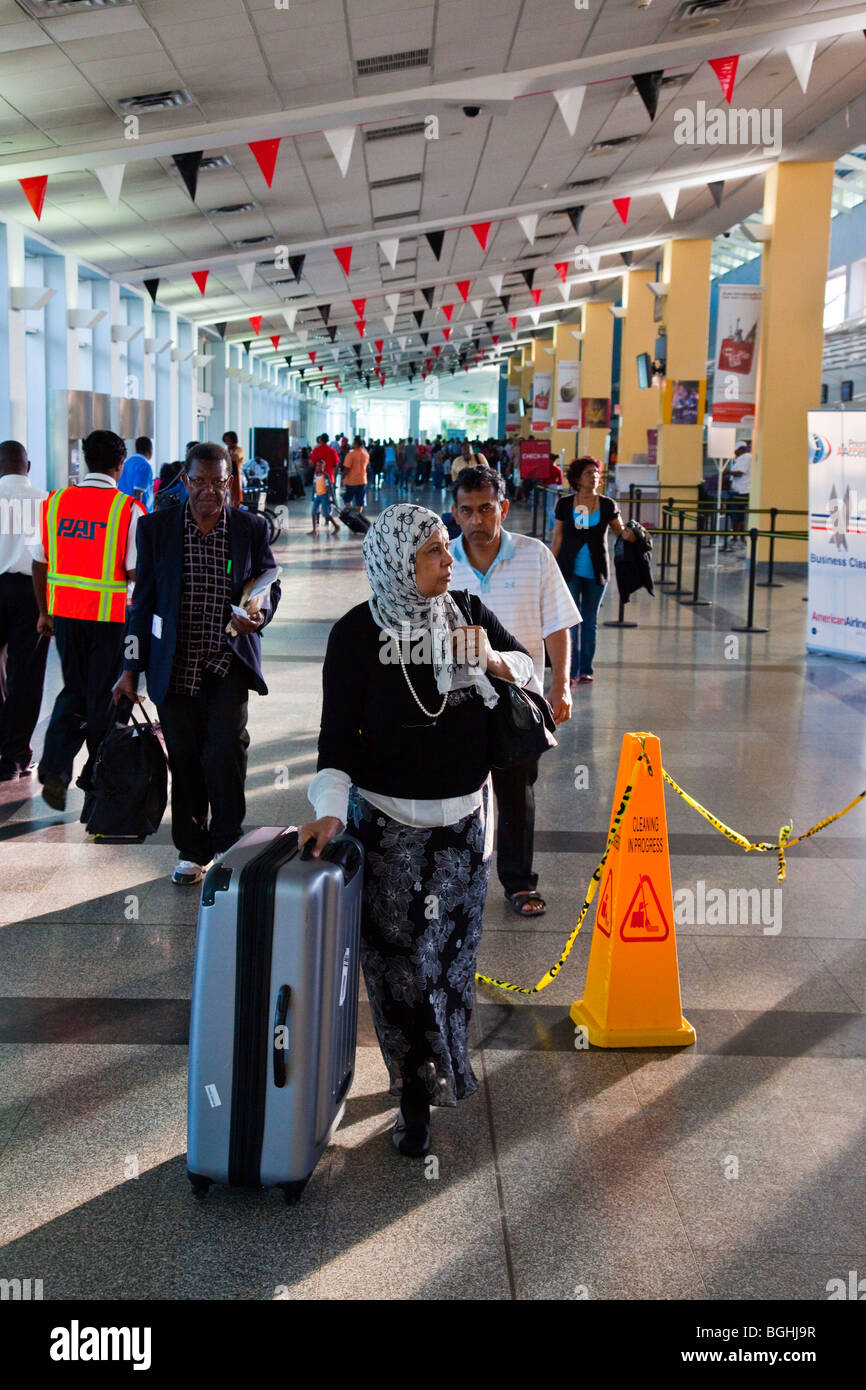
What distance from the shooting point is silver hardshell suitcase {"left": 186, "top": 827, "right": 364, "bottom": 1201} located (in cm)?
266

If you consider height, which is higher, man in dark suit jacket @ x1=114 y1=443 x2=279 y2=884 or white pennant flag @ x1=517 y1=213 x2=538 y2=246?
white pennant flag @ x1=517 y1=213 x2=538 y2=246

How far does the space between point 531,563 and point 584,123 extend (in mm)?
11247

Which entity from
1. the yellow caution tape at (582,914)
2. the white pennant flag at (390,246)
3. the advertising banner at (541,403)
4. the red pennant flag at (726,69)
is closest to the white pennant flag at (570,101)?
the red pennant flag at (726,69)

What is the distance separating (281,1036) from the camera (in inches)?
105

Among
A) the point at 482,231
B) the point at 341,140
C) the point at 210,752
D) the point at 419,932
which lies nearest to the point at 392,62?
the point at 341,140

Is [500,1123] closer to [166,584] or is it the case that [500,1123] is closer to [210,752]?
[210,752]

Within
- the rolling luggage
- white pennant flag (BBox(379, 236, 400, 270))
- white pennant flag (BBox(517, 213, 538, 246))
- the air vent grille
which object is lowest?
the rolling luggage

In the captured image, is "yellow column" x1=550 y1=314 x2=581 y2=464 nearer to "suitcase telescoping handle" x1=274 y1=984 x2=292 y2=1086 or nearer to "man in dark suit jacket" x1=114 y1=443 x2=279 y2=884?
"man in dark suit jacket" x1=114 y1=443 x2=279 y2=884

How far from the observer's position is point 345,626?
293cm

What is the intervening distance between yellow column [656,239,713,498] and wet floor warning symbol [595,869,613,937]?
21.6 meters

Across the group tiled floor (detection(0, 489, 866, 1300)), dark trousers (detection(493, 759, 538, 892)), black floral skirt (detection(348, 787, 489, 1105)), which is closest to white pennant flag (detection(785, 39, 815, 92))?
tiled floor (detection(0, 489, 866, 1300))

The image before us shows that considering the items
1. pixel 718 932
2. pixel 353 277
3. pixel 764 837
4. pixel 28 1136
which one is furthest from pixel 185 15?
pixel 353 277

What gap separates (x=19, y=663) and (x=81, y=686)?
84 centimetres
